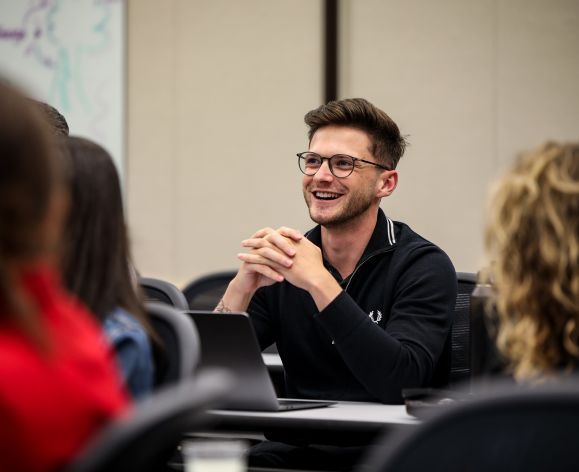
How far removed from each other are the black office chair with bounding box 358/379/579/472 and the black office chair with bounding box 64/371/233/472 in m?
0.20

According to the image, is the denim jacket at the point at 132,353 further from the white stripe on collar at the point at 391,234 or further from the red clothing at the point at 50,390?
the white stripe on collar at the point at 391,234

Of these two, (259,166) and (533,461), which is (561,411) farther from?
(259,166)

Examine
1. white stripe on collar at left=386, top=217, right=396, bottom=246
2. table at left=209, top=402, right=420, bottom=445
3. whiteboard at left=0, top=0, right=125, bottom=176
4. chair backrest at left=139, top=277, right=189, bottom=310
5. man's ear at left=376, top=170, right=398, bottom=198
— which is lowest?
table at left=209, top=402, right=420, bottom=445

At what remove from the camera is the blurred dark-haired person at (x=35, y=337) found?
945 mm

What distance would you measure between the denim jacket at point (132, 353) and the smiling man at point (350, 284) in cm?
90

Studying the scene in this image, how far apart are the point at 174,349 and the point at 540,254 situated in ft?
1.87

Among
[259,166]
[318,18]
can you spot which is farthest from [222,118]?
[318,18]

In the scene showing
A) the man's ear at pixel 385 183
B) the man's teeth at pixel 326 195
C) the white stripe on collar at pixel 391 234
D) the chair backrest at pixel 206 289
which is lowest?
the chair backrest at pixel 206 289

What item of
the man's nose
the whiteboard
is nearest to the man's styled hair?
the man's nose

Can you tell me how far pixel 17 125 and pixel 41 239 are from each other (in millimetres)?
112

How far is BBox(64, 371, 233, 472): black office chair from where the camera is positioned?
95 cm

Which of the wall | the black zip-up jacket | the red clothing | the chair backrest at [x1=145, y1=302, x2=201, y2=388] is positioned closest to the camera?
the red clothing

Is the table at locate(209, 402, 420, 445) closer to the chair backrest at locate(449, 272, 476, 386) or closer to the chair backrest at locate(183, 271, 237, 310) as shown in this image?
the chair backrest at locate(449, 272, 476, 386)

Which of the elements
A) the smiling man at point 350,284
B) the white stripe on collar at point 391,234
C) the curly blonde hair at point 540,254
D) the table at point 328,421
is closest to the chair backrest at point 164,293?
the smiling man at point 350,284
